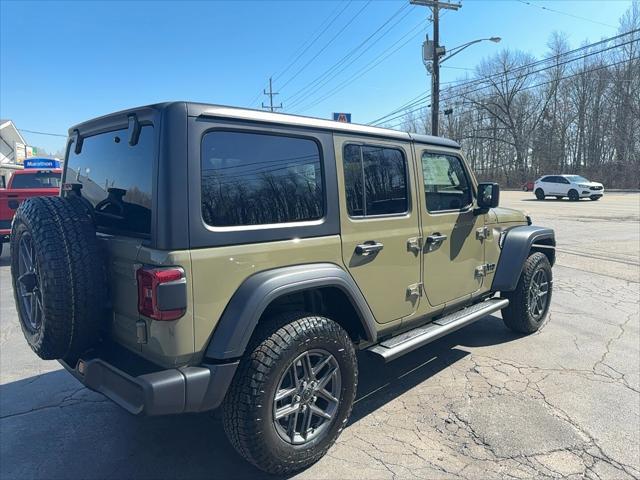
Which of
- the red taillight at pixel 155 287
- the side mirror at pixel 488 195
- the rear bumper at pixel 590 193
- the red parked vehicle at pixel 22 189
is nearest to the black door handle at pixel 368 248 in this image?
the red taillight at pixel 155 287

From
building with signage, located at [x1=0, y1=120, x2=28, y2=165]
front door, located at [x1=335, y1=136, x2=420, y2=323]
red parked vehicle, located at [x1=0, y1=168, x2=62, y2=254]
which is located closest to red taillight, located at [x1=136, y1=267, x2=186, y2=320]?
front door, located at [x1=335, y1=136, x2=420, y2=323]

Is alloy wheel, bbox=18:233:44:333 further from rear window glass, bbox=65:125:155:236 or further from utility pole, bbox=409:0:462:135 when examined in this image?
utility pole, bbox=409:0:462:135

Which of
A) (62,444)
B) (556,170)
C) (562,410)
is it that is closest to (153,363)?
(62,444)

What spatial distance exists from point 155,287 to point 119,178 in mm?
844

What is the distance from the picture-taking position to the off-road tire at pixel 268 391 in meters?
2.33

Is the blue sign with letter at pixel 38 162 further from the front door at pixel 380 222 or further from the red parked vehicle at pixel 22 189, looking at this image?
the front door at pixel 380 222

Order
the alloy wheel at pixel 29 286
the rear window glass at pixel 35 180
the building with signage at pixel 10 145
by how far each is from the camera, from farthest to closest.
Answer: the building with signage at pixel 10 145
the rear window glass at pixel 35 180
the alloy wheel at pixel 29 286

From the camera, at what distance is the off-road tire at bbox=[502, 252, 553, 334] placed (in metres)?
4.56

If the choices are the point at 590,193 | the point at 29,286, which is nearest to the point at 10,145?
the point at 590,193

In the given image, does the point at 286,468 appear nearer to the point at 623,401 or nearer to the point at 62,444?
the point at 62,444

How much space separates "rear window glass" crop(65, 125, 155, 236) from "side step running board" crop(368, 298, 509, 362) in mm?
1785

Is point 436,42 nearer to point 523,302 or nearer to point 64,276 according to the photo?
point 523,302

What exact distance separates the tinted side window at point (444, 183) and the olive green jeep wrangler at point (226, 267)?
460 mm

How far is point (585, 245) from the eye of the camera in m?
10.8
